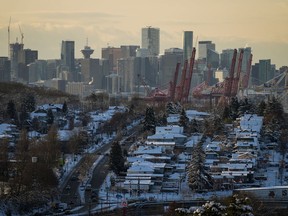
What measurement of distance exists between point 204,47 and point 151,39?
9.44 metres

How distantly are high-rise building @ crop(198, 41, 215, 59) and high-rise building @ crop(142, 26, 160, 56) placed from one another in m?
6.64

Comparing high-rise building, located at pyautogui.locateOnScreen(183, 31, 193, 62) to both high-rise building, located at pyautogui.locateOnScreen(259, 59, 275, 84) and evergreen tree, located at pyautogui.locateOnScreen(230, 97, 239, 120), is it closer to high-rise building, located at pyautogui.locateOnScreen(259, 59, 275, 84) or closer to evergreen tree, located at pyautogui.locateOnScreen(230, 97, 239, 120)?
high-rise building, located at pyautogui.locateOnScreen(259, 59, 275, 84)

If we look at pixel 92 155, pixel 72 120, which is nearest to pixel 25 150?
pixel 92 155

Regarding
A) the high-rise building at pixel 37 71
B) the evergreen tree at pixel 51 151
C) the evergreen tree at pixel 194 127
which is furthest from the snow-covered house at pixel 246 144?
the high-rise building at pixel 37 71

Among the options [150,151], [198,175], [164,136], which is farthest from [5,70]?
[198,175]

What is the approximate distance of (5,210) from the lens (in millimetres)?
21125

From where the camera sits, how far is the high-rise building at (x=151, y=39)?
390 feet

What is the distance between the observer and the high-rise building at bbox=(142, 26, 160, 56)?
118812 millimetres

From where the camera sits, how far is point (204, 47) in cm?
11338

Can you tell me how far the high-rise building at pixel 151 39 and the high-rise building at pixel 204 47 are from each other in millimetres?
6636

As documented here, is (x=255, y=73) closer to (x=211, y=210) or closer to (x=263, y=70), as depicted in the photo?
(x=263, y=70)

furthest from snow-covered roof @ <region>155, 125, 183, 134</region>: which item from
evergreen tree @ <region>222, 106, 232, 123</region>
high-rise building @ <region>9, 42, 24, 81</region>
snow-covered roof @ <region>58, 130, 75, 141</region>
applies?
high-rise building @ <region>9, 42, 24, 81</region>

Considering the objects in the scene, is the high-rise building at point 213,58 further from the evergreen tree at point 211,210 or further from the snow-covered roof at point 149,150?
the evergreen tree at point 211,210

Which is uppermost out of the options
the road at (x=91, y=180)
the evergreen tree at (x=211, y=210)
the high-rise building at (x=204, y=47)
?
the high-rise building at (x=204, y=47)
